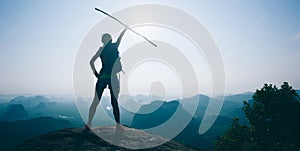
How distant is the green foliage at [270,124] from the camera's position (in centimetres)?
1780

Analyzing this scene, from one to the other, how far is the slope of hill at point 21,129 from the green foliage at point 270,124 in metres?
105

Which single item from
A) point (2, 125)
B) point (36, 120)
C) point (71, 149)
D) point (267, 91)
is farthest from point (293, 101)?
point (36, 120)

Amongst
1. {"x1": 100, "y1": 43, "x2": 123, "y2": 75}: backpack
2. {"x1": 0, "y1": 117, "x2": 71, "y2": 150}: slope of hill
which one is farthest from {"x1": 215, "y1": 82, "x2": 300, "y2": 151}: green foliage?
{"x1": 0, "y1": 117, "x2": 71, "y2": 150}: slope of hill

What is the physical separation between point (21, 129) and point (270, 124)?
153989mm

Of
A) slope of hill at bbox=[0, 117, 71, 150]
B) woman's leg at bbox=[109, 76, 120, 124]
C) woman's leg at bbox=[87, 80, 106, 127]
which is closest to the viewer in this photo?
woman's leg at bbox=[87, 80, 106, 127]

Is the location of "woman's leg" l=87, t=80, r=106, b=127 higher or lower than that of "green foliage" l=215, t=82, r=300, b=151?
higher

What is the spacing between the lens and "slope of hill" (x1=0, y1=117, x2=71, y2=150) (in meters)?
108

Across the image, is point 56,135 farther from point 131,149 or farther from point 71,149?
point 131,149

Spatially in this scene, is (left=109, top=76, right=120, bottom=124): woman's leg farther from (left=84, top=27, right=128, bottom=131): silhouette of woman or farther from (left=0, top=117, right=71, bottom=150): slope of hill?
(left=0, top=117, right=71, bottom=150): slope of hill

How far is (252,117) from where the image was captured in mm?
20500

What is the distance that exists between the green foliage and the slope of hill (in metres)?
105

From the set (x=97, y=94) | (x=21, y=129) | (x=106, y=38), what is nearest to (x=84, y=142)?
(x=97, y=94)

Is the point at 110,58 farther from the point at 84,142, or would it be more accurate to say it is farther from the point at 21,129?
the point at 21,129

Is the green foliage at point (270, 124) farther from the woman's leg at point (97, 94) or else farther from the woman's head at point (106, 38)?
the woman's head at point (106, 38)
